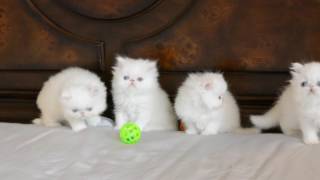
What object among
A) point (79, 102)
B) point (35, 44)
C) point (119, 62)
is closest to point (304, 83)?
point (119, 62)

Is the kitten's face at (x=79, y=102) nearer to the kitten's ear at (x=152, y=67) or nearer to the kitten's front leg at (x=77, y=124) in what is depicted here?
the kitten's front leg at (x=77, y=124)

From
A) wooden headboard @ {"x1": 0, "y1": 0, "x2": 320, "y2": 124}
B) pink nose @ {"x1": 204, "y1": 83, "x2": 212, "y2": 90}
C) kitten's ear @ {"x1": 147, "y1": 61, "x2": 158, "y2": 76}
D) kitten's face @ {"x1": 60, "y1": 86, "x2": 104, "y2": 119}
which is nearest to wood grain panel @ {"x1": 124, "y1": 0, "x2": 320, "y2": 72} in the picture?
wooden headboard @ {"x1": 0, "y1": 0, "x2": 320, "y2": 124}

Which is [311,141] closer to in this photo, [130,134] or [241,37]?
[241,37]

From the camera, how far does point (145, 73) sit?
178 cm

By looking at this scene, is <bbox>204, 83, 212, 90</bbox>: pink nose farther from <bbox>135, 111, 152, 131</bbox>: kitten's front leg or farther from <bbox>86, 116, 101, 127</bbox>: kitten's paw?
<bbox>86, 116, 101, 127</bbox>: kitten's paw

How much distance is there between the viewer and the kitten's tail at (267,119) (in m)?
1.76

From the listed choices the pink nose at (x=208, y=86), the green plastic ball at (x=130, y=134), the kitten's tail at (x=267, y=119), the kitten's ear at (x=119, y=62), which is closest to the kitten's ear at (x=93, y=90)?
the kitten's ear at (x=119, y=62)

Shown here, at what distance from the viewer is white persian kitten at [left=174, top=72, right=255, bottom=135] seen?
1.67 m

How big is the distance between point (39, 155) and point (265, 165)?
0.77 meters

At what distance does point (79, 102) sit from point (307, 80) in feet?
2.76

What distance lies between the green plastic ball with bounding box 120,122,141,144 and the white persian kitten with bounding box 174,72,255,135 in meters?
0.20

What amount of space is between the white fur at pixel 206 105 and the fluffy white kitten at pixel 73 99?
13.0 inches

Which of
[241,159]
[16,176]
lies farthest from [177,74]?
[16,176]

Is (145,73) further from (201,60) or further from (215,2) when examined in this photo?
(215,2)
